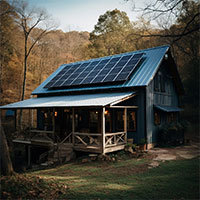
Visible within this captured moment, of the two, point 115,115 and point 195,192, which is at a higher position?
point 115,115

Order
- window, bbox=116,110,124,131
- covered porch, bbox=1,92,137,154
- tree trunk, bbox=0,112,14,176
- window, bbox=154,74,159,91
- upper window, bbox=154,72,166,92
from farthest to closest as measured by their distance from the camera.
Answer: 1. upper window, bbox=154,72,166,92
2. window, bbox=154,74,159,91
3. window, bbox=116,110,124,131
4. covered porch, bbox=1,92,137,154
5. tree trunk, bbox=0,112,14,176

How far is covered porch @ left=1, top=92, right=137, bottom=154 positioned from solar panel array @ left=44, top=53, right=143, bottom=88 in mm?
1569

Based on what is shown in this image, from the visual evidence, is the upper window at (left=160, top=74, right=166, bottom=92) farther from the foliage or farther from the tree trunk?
the tree trunk

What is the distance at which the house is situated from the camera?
13309 millimetres

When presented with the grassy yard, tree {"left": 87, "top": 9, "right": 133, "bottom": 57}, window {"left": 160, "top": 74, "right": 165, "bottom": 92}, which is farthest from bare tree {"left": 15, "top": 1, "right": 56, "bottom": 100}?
the grassy yard

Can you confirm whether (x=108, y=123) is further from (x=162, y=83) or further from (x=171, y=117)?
(x=171, y=117)

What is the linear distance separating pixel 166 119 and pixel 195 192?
11362 millimetres

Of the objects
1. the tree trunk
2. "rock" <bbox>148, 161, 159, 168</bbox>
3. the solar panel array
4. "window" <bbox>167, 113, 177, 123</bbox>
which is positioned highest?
the solar panel array

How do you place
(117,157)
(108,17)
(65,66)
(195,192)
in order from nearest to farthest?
1. (195,192)
2. (117,157)
3. (65,66)
4. (108,17)

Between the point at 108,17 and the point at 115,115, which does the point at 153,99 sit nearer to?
the point at 115,115

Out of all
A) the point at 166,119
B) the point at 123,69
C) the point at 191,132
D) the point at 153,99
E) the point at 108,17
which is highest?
the point at 108,17

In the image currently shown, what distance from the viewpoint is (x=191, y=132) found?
25.5 metres

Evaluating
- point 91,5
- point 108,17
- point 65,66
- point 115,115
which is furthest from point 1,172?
point 108,17

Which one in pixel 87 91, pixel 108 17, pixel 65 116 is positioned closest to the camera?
pixel 87 91
